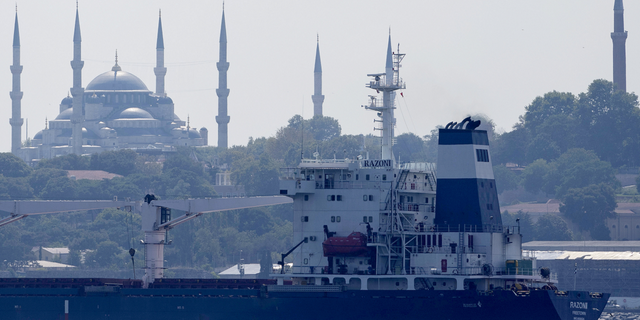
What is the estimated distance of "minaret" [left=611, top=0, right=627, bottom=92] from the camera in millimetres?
162750

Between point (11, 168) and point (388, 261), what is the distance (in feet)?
407

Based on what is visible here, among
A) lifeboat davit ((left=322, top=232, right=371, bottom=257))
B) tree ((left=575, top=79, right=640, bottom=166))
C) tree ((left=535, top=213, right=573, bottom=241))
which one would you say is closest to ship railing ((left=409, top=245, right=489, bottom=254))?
lifeboat davit ((left=322, top=232, right=371, bottom=257))

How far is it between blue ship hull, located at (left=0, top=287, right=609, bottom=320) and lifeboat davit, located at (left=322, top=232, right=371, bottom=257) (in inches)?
60.4

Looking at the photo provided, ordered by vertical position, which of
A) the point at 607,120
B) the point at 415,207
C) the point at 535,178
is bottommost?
the point at 415,207

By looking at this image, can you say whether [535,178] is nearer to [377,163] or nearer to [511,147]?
[511,147]

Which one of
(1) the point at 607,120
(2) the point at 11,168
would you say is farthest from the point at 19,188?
(1) the point at 607,120

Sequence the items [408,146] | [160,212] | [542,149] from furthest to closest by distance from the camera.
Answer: [542,149] → [408,146] → [160,212]

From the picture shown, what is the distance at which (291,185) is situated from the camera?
52844mm

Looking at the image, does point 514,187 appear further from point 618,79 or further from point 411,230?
point 411,230

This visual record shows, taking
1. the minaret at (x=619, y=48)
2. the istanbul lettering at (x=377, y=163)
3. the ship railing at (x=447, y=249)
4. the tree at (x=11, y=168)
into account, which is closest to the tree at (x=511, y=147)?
the minaret at (x=619, y=48)

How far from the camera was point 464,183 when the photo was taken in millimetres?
51281

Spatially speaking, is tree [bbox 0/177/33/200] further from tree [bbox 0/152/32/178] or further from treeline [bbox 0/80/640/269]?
tree [bbox 0/152/32/178]

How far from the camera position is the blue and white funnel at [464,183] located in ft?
167

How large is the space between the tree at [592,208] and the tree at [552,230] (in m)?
3.29
